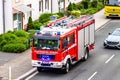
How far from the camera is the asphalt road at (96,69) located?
28219mm

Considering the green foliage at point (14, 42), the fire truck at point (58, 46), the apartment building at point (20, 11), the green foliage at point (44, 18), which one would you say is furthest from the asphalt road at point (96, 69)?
the green foliage at point (44, 18)

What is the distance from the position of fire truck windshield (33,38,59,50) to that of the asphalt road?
68.7 inches

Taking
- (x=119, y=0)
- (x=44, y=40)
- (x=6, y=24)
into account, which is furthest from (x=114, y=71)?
(x=119, y=0)

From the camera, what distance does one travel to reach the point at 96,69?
3034 cm

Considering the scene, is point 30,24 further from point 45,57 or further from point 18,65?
point 45,57

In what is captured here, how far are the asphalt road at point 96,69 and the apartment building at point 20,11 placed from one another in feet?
29.5

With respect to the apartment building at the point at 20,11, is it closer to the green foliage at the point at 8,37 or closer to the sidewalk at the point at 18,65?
the green foliage at the point at 8,37

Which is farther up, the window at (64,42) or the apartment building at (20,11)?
the apartment building at (20,11)

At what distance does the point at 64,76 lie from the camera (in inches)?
1121

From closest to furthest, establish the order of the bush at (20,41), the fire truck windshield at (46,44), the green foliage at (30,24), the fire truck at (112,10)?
the fire truck windshield at (46,44) < the bush at (20,41) < the green foliage at (30,24) < the fire truck at (112,10)

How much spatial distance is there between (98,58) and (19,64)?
6.04 meters

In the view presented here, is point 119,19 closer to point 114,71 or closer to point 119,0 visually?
point 119,0

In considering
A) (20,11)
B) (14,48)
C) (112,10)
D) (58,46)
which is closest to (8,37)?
(14,48)

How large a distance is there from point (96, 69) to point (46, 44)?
161 inches
